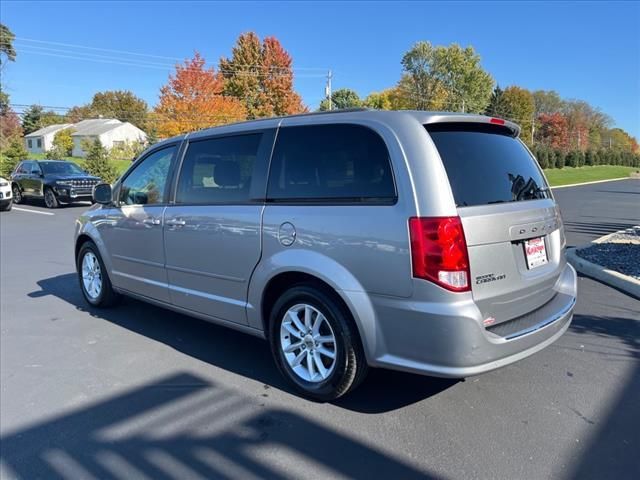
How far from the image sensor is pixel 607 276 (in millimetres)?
6199

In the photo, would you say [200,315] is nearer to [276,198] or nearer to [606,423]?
[276,198]

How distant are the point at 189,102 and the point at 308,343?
35.5 meters

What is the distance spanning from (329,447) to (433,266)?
4.02 feet

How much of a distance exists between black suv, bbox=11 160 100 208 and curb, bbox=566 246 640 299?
52.4ft

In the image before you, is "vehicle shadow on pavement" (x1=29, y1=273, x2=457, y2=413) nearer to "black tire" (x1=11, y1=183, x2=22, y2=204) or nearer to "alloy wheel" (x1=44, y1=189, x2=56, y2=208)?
"alloy wheel" (x1=44, y1=189, x2=56, y2=208)

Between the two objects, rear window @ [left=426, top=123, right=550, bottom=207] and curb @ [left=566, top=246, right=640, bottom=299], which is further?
curb @ [left=566, top=246, right=640, bottom=299]

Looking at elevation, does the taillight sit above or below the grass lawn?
below

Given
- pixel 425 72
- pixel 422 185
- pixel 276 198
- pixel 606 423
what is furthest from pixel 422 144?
pixel 425 72

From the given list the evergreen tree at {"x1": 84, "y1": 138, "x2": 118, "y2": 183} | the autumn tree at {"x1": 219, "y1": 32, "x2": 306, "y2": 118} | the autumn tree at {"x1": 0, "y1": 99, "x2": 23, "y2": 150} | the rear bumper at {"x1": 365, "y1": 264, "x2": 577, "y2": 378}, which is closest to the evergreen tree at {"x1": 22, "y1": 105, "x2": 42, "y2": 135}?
the autumn tree at {"x1": 0, "y1": 99, "x2": 23, "y2": 150}

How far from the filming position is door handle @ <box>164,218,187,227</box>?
4096 mm

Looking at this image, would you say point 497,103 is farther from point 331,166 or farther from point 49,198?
point 331,166

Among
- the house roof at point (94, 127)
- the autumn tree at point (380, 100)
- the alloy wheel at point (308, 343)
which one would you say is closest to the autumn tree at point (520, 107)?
the autumn tree at point (380, 100)

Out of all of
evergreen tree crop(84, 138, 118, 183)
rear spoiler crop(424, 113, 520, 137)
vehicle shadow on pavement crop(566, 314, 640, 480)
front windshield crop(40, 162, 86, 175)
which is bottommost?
vehicle shadow on pavement crop(566, 314, 640, 480)

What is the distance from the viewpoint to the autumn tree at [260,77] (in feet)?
187
